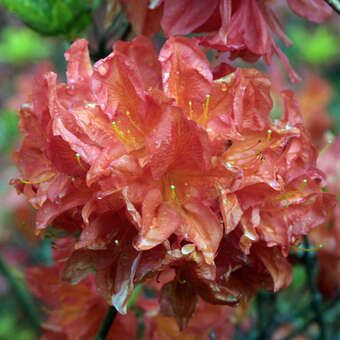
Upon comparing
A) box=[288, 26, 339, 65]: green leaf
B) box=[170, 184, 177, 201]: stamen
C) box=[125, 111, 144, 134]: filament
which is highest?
box=[125, 111, 144, 134]: filament

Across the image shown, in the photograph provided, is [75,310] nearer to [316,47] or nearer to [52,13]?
[52,13]

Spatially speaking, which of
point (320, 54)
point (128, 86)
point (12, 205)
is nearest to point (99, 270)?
point (128, 86)

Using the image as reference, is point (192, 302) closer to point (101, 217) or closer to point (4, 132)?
point (101, 217)

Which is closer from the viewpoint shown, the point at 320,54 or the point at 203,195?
the point at 203,195

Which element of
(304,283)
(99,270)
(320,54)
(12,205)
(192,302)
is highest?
(99,270)

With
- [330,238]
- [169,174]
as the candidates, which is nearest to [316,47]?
[330,238]

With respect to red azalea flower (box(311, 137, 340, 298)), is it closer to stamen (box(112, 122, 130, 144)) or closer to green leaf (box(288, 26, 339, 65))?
stamen (box(112, 122, 130, 144))

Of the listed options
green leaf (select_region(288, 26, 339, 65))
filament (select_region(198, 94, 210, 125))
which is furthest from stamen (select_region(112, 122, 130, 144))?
green leaf (select_region(288, 26, 339, 65))
